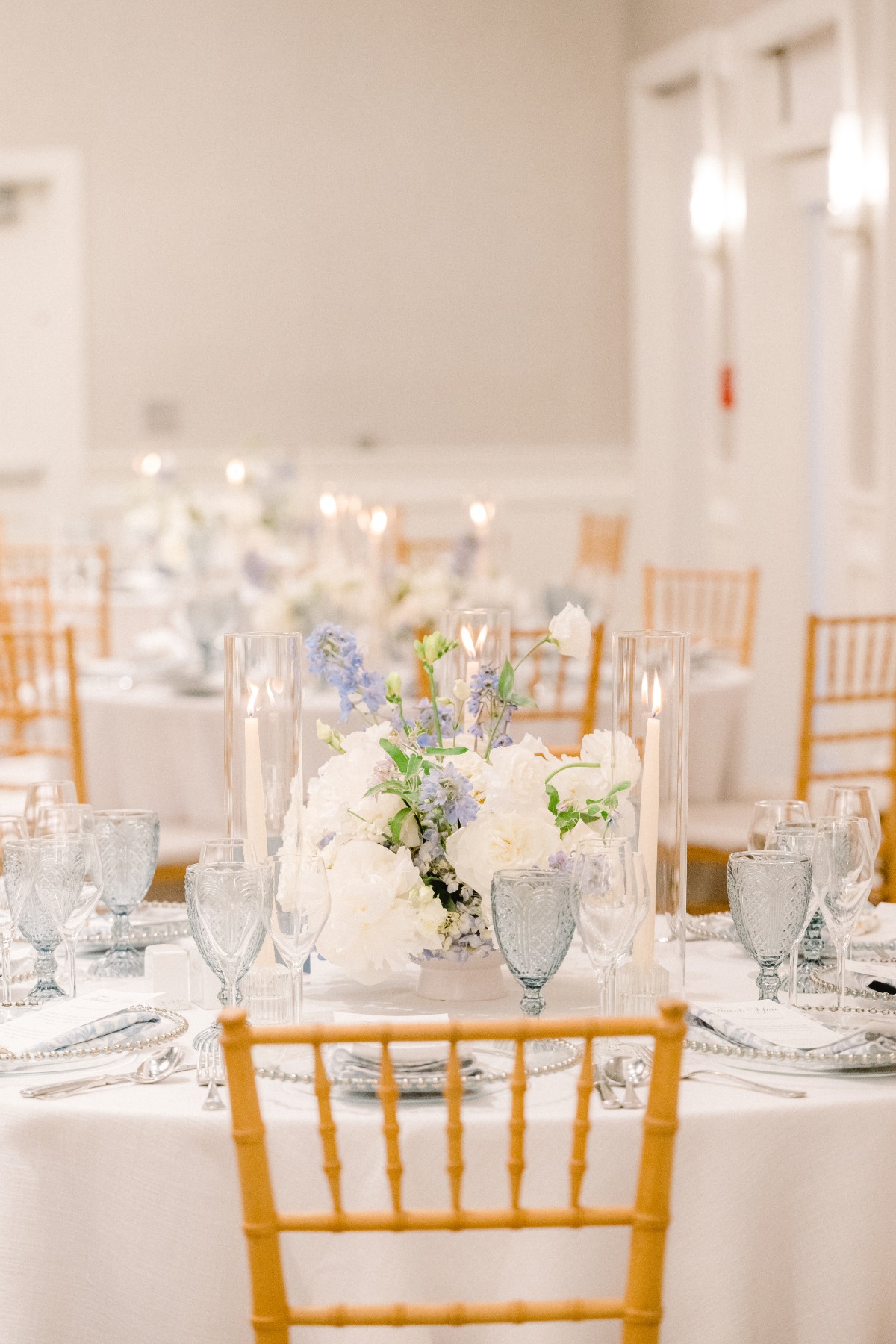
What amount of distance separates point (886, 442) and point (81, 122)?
4.22 metres

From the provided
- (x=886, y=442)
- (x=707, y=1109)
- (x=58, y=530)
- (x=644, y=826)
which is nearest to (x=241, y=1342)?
(x=707, y=1109)

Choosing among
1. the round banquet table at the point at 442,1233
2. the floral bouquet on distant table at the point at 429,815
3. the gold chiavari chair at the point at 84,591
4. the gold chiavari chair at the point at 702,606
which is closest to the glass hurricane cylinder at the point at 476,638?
the floral bouquet on distant table at the point at 429,815

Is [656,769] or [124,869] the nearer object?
[656,769]

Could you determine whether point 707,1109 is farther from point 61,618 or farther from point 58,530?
point 58,530

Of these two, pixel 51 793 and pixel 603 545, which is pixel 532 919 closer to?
pixel 51 793

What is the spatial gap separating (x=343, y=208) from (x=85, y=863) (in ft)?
22.7

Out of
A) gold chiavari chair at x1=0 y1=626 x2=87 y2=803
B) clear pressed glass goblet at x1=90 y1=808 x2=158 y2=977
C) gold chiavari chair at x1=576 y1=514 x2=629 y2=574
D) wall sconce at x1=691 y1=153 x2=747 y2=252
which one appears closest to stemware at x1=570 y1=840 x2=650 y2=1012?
clear pressed glass goblet at x1=90 y1=808 x2=158 y2=977

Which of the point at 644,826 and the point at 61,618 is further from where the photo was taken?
the point at 61,618

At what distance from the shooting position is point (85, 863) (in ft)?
6.21

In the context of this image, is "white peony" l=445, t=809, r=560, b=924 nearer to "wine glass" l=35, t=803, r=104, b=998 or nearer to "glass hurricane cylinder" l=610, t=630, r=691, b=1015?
"glass hurricane cylinder" l=610, t=630, r=691, b=1015

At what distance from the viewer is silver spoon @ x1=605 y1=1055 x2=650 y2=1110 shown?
1604 millimetres

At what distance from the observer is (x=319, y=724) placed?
6.47 feet

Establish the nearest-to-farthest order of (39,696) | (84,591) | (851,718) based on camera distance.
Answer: (39,696), (84,591), (851,718)

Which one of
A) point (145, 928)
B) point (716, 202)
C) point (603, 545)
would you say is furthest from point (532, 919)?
point (716, 202)
